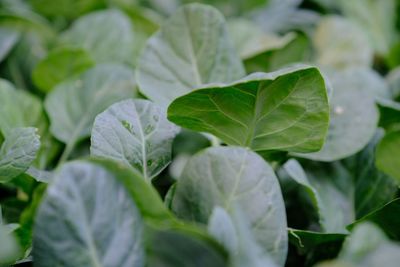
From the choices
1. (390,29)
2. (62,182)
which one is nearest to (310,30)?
(390,29)

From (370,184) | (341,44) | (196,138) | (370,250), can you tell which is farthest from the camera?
(341,44)

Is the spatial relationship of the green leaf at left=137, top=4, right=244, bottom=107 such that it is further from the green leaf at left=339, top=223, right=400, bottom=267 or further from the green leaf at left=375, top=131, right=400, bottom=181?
the green leaf at left=339, top=223, right=400, bottom=267

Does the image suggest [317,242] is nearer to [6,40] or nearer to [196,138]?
[196,138]

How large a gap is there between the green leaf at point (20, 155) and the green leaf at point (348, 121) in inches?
11.0

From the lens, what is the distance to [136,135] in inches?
19.8

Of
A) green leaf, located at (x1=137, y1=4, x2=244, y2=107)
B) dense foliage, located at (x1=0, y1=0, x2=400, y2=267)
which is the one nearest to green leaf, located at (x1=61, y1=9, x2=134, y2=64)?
dense foliage, located at (x1=0, y1=0, x2=400, y2=267)

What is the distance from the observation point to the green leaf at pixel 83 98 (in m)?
0.70

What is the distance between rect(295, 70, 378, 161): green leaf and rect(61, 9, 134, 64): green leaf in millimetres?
303

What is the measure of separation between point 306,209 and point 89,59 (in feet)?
1.16

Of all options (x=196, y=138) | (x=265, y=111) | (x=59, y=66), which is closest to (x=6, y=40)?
(x=59, y=66)

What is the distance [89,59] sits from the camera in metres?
0.77

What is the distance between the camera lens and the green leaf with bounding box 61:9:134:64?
0.81 m

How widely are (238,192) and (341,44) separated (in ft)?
1.82

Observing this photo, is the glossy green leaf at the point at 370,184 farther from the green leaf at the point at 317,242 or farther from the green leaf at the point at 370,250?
the green leaf at the point at 370,250
